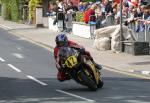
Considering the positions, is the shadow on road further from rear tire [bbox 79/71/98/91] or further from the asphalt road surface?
rear tire [bbox 79/71/98/91]

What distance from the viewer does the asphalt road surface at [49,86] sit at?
50.4ft

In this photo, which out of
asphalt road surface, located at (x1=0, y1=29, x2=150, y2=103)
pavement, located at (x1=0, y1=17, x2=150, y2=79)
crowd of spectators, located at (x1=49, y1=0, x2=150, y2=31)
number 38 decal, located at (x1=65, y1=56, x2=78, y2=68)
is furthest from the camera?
crowd of spectators, located at (x1=49, y1=0, x2=150, y2=31)

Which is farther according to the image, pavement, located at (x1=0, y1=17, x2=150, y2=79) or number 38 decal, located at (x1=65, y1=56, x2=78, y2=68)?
pavement, located at (x1=0, y1=17, x2=150, y2=79)

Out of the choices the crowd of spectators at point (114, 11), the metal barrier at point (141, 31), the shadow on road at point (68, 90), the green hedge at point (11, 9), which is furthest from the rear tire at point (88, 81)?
the green hedge at point (11, 9)

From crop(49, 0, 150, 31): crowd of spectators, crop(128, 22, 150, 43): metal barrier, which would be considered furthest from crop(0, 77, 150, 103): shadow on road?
crop(49, 0, 150, 31): crowd of spectators

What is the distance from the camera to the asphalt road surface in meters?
Answer: 15.4

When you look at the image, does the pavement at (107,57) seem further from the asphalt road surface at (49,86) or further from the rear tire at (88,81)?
the rear tire at (88,81)

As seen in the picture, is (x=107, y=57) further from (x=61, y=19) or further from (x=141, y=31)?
(x=61, y=19)

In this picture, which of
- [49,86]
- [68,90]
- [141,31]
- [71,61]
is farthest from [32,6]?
[71,61]

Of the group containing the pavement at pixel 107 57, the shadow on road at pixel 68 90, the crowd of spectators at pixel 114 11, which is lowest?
the pavement at pixel 107 57

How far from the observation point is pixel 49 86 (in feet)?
59.7

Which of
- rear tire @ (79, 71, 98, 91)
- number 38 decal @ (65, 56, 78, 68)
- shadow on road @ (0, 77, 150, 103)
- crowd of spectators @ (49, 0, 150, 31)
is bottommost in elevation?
shadow on road @ (0, 77, 150, 103)

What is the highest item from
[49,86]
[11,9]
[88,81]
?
[88,81]

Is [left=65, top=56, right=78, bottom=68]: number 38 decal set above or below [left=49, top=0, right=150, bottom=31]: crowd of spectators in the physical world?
below
